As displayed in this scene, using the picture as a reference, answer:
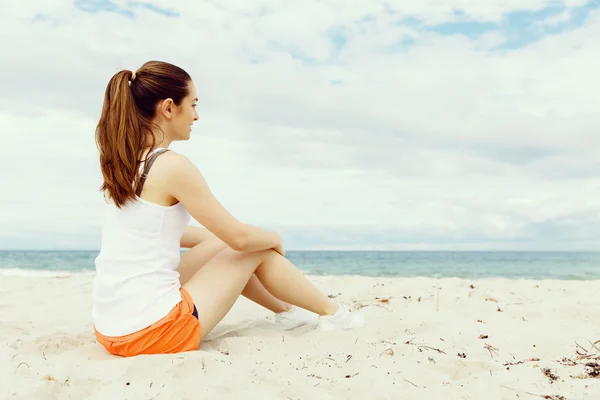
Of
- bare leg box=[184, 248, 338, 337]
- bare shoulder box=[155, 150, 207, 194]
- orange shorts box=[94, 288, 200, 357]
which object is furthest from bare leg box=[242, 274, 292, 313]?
bare shoulder box=[155, 150, 207, 194]

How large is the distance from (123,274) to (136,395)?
79 centimetres

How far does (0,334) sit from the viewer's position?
3664 mm

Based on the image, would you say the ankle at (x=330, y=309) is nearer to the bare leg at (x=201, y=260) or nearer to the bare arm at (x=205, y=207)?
the bare leg at (x=201, y=260)

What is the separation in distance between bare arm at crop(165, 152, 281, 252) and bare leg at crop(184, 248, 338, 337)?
0.16 m

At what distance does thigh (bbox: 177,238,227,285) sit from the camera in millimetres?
3266

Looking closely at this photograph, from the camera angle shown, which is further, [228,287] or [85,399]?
[228,287]

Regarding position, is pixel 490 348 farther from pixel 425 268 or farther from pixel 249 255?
pixel 425 268

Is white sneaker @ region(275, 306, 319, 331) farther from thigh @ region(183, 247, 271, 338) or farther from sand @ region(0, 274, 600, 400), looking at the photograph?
thigh @ region(183, 247, 271, 338)

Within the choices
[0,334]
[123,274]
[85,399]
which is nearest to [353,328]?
[123,274]

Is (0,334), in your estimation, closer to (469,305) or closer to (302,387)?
(302,387)

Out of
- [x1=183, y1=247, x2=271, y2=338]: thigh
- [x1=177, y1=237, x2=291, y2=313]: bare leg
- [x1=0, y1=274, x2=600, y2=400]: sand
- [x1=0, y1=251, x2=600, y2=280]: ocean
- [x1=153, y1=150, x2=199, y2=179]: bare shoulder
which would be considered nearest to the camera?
[x1=0, y1=274, x2=600, y2=400]: sand

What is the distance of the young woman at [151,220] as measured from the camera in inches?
106

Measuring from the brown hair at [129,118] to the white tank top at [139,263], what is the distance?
111 millimetres

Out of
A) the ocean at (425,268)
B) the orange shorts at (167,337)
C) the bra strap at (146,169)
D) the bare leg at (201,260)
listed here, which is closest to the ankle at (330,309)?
the bare leg at (201,260)
